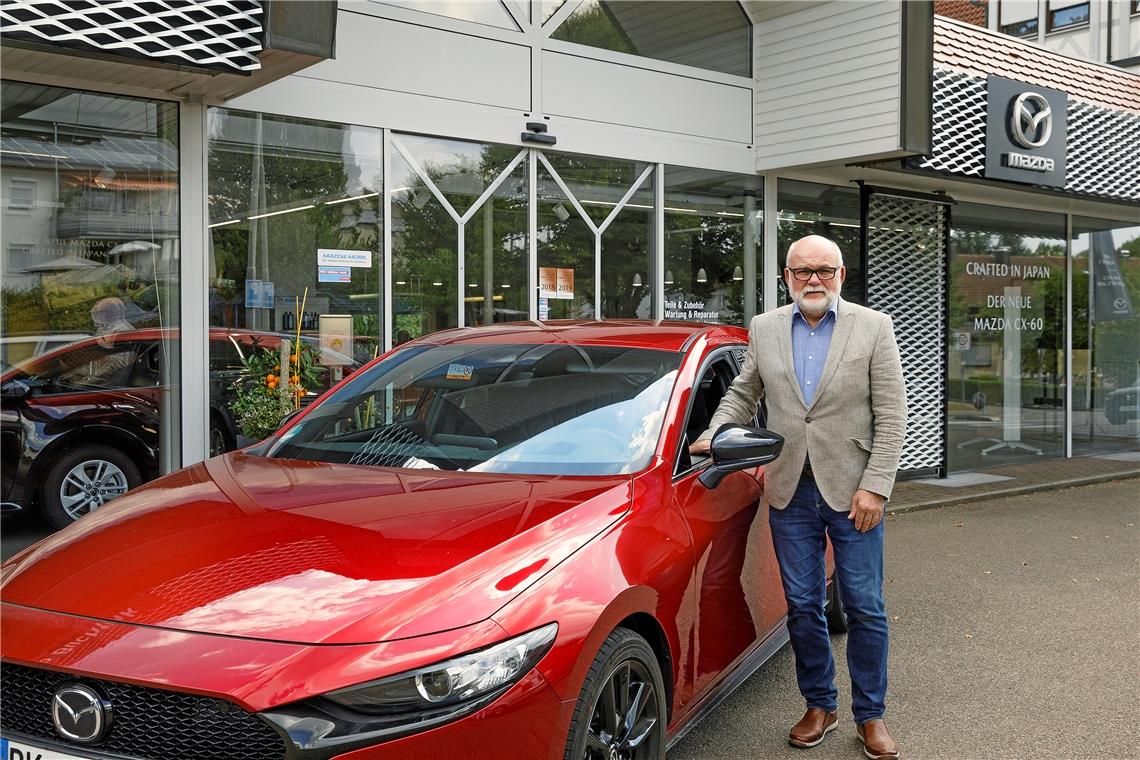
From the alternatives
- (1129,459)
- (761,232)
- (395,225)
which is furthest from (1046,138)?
(395,225)

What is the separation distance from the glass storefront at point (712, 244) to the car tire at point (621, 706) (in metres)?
7.87

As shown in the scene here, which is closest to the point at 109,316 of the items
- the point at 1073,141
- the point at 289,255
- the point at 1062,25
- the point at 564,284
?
the point at 289,255

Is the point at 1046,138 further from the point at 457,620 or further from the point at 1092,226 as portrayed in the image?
the point at 457,620

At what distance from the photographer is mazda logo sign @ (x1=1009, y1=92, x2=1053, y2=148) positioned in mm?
11266

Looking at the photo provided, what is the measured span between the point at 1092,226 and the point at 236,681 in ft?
49.3

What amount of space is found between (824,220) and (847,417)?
8.30 meters

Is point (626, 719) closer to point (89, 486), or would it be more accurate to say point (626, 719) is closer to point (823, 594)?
point (823, 594)

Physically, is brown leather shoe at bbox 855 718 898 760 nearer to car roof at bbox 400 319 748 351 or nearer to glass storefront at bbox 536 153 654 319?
car roof at bbox 400 319 748 351

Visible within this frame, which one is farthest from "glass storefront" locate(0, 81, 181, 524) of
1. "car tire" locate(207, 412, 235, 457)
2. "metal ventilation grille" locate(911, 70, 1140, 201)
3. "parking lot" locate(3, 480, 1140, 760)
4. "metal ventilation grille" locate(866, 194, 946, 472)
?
"metal ventilation grille" locate(866, 194, 946, 472)

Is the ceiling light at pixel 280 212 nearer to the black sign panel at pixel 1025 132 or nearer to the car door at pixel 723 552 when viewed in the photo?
the car door at pixel 723 552

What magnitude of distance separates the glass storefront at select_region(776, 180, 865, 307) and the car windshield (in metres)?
7.82

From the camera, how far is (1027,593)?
22.1 feet

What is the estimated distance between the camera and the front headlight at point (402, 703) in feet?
7.61

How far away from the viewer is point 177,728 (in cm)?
237
